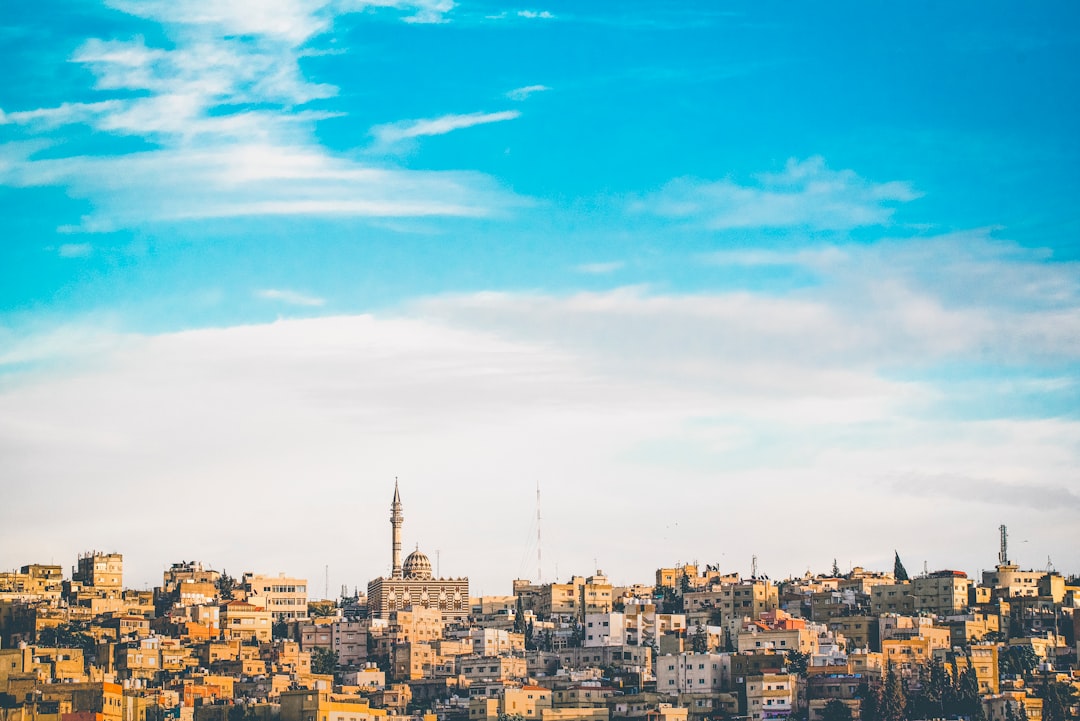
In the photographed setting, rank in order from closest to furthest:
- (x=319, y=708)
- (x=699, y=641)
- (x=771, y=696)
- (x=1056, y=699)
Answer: (x=319, y=708) → (x=771, y=696) → (x=1056, y=699) → (x=699, y=641)

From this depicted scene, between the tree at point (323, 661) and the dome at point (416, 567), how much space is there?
12.1m

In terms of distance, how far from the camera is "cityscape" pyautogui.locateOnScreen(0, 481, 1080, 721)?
6197 cm

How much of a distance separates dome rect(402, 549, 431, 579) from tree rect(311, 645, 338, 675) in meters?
12.1

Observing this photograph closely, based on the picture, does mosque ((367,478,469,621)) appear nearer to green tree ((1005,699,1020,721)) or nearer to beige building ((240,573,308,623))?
beige building ((240,573,308,623))

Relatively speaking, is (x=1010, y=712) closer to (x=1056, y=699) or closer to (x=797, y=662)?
(x=1056, y=699)

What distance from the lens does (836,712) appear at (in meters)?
61.6

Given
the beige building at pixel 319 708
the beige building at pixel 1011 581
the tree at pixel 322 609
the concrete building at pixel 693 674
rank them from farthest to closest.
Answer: the tree at pixel 322 609 < the beige building at pixel 1011 581 < the concrete building at pixel 693 674 < the beige building at pixel 319 708

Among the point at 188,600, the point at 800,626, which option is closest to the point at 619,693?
the point at 800,626

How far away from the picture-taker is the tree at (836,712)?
61375 millimetres

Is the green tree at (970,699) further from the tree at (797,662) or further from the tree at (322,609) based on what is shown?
the tree at (322,609)

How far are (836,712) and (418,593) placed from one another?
79.7 ft

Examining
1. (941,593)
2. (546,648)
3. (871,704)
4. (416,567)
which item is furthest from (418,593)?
(871,704)

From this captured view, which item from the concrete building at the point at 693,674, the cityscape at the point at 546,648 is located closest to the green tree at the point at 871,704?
the cityscape at the point at 546,648

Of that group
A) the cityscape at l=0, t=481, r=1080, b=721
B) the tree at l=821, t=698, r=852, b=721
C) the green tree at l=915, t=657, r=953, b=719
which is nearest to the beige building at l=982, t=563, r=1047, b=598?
the cityscape at l=0, t=481, r=1080, b=721
